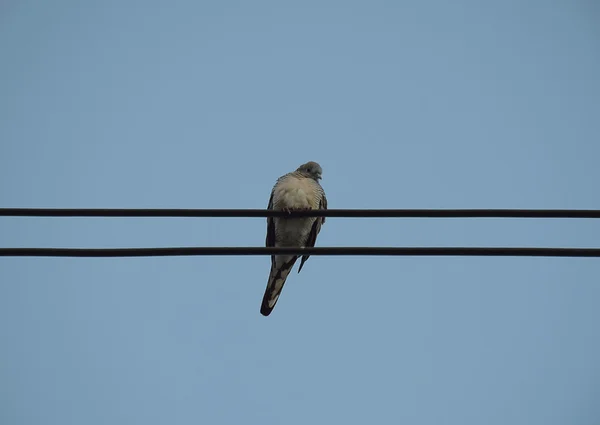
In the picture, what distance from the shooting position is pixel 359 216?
490cm

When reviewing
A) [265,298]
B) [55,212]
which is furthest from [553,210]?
[265,298]

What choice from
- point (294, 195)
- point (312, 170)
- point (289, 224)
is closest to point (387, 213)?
point (294, 195)

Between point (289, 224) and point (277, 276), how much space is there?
71cm

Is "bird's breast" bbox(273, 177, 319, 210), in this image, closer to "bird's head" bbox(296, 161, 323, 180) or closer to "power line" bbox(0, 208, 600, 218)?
"bird's head" bbox(296, 161, 323, 180)

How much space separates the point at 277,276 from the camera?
905 cm

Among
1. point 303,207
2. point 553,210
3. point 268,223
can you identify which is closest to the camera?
point 553,210

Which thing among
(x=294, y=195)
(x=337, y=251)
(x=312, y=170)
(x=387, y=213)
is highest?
(x=312, y=170)

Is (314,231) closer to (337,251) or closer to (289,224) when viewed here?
(289,224)

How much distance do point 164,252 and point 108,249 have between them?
354 mm

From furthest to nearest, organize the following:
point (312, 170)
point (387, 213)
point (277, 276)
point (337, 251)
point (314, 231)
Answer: point (312, 170)
point (314, 231)
point (277, 276)
point (387, 213)
point (337, 251)

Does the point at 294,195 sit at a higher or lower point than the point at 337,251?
higher

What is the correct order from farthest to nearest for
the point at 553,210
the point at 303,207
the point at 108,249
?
the point at 303,207 → the point at 553,210 → the point at 108,249

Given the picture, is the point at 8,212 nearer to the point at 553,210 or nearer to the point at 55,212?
the point at 55,212

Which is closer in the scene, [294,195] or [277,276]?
[294,195]
